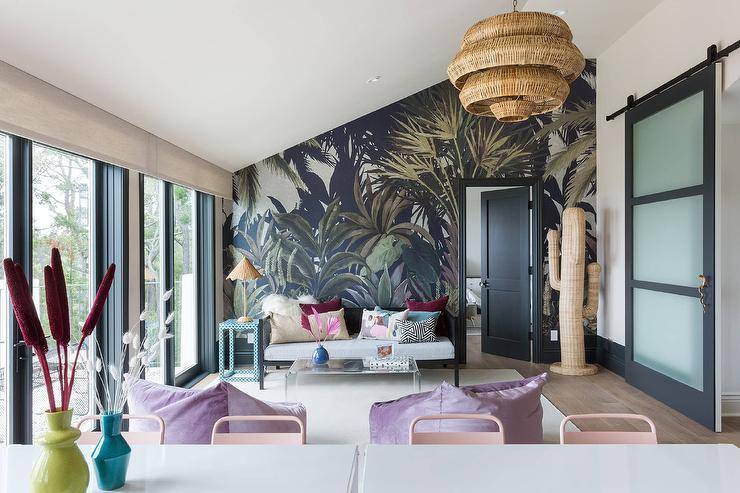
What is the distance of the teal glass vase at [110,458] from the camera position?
4.47 feet

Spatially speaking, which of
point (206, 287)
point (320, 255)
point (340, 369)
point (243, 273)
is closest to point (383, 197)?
point (320, 255)

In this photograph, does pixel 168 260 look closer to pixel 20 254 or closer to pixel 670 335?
pixel 20 254

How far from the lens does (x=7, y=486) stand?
4.50ft

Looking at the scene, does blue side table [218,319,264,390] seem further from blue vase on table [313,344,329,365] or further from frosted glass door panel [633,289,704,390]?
frosted glass door panel [633,289,704,390]

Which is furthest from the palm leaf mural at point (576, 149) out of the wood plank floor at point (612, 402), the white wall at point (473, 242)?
the white wall at point (473, 242)

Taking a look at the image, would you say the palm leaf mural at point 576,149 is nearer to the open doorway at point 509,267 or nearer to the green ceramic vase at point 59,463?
the open doorway at point 509,267

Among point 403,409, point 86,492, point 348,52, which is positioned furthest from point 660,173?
point 86,492

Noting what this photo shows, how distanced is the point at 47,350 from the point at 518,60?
206 cm

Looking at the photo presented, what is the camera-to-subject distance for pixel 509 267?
22.8ft

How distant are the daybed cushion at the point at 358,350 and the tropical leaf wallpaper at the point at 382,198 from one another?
943mm

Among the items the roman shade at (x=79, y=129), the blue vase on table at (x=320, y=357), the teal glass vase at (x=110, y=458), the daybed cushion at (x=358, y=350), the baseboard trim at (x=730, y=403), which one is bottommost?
the baseboard trim at (x=730, y=403)

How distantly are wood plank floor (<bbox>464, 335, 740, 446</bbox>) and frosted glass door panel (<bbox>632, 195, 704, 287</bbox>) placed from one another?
109 cm

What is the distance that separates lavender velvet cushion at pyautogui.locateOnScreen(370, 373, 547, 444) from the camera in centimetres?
261

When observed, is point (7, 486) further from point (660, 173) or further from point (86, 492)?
point (660, 173)
